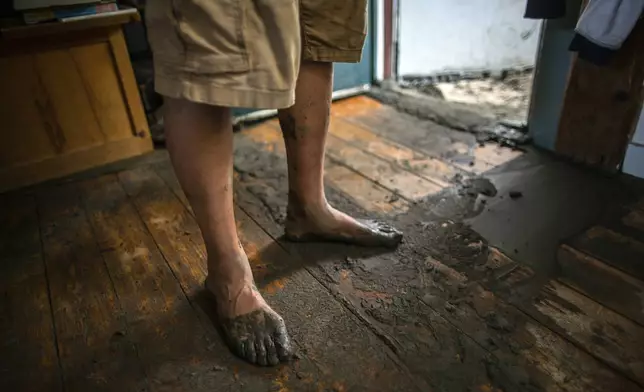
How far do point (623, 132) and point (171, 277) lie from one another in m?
1.28

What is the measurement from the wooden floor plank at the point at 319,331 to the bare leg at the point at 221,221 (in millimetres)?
56

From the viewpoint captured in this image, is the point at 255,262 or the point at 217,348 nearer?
the point at 217,348

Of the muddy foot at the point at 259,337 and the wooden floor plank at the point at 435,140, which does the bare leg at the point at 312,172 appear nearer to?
the muddy foot at the point at 259,337

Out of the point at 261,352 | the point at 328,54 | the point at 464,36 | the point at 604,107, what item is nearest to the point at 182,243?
the point at 261,352

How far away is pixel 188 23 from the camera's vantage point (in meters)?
0.61

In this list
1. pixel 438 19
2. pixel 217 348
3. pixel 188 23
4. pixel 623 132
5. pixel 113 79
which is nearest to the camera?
pixel 188 23

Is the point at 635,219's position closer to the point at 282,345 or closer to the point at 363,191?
the point at 363,191

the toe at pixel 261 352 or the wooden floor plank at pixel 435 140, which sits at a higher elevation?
the wooden floor plank at pixel 435 140

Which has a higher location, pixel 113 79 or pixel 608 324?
pixel 113 79

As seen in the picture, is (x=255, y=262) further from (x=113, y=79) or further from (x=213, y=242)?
(x=113, y=79)

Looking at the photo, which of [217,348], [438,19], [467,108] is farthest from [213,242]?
[438,19]

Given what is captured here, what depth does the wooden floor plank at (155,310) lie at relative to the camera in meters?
0.80

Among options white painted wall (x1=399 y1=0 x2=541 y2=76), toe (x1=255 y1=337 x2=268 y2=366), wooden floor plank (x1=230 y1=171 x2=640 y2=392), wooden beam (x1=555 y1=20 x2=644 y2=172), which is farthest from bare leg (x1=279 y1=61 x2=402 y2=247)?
white painted wall (x1=399 y1=0 x2=541 y2=76)

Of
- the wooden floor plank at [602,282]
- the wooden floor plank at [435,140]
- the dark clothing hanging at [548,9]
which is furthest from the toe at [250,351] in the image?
the dark clothing hanging at [548,9]
